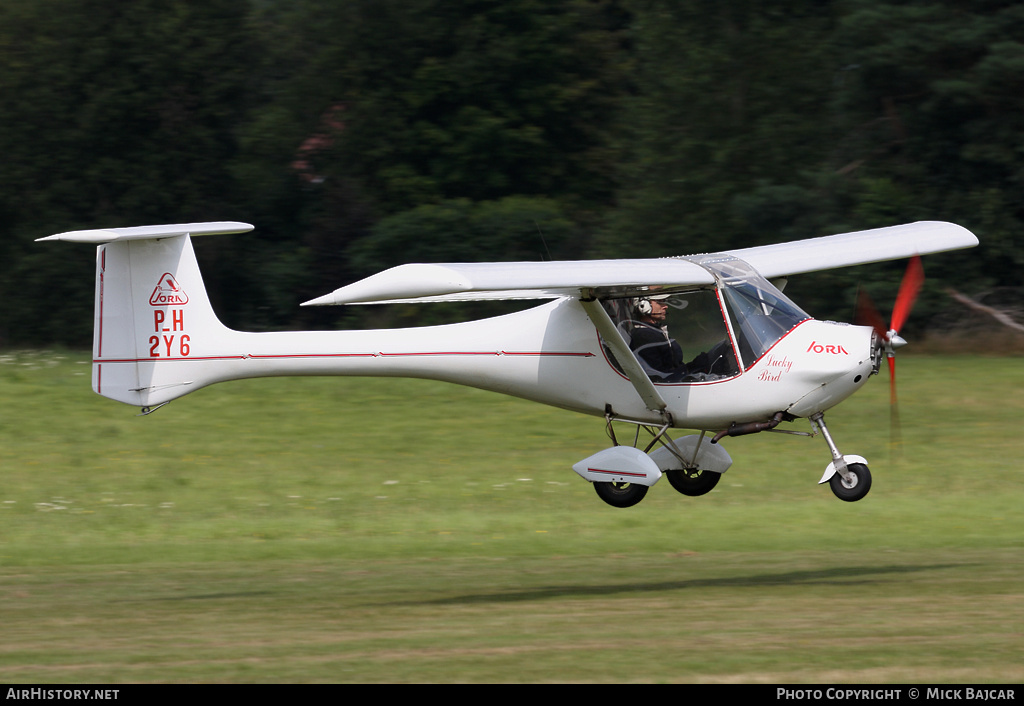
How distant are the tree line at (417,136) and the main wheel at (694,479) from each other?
1928 cm

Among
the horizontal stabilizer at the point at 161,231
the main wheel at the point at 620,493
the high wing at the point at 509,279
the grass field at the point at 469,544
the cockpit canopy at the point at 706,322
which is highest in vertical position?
the horizontal stabilizer at the point at 161,231

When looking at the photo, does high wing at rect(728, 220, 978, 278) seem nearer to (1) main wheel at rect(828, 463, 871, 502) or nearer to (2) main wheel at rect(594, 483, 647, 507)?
(1) main wheel at rect(828, 463, 871, 502)

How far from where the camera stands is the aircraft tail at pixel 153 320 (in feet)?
42.9

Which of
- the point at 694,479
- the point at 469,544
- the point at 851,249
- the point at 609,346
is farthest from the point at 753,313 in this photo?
the point at 469,544

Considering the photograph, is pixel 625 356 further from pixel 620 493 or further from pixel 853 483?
pixel 853 483

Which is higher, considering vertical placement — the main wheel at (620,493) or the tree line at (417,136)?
the tree line at (417,136)

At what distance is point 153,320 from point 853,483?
698 cm

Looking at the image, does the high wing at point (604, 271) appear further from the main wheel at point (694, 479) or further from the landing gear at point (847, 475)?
the main wheel at point (694, 479)

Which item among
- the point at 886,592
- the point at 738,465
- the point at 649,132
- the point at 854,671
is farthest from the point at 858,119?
the point at 854,671

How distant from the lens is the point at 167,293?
1323 cm

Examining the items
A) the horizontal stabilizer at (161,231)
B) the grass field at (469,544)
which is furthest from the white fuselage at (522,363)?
the grass field at (469,544)

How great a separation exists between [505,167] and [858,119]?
11.6 meters

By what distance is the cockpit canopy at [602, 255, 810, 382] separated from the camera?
11.9m

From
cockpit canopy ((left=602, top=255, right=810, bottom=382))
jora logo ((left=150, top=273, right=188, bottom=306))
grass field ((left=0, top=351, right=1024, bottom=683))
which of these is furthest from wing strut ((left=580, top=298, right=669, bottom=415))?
jora logo ((left=150, top=273, right=188, bottom=306))
